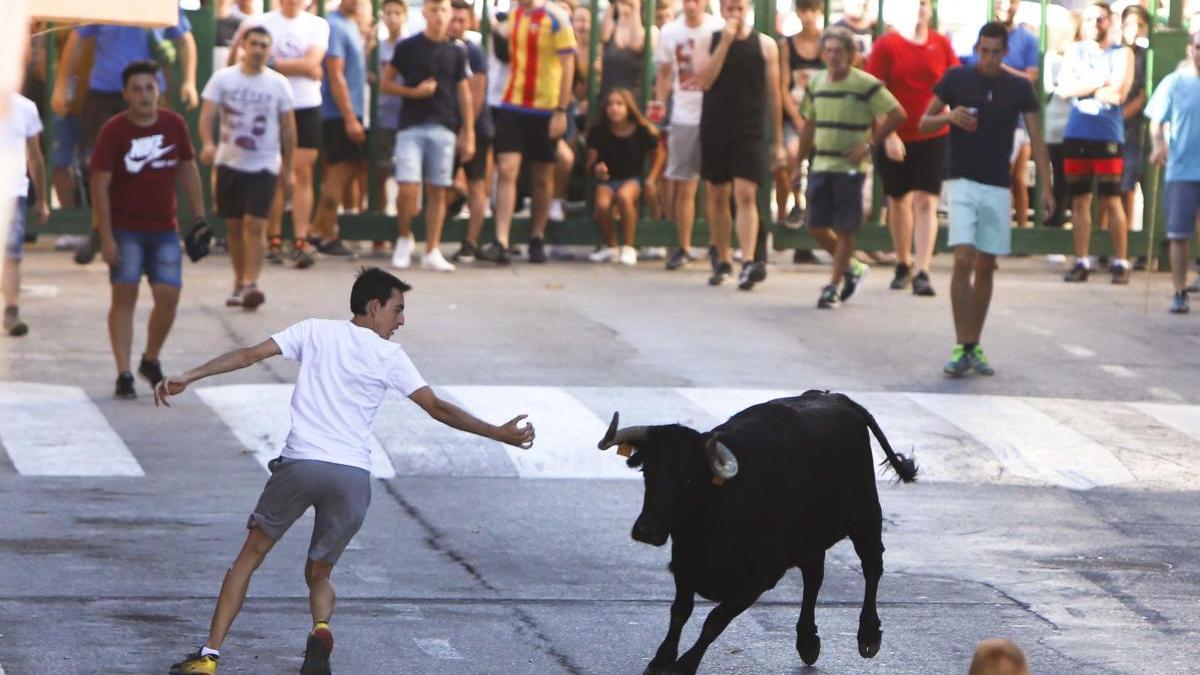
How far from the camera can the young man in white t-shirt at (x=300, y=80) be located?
16.1m

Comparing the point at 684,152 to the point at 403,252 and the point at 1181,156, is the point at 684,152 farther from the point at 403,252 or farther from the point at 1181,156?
the point at 1181,156

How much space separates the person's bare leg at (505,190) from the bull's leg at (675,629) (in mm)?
11204

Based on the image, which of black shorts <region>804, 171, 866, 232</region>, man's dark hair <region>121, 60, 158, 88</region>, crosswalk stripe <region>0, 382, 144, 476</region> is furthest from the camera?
black shorts <region>804, 171, 866, 232</region>

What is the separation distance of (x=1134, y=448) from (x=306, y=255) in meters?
8.07

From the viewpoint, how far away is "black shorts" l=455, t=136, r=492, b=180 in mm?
17188

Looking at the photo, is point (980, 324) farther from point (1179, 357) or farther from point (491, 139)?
point (491, 139)

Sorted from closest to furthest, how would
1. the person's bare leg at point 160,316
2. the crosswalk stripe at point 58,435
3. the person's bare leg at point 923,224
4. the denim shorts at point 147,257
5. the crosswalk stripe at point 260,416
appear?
the crosswalk stripe at point 58,435
the crosswalk stripe at point 260,416
the denim shorts at point 147,257
the person's bare leg at point 160,316
the person's bare leg at point 923,224

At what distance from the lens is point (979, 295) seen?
40.7 ft

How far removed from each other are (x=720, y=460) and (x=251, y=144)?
9275 millimetres

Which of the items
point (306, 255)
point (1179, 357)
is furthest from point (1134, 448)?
point (306, 255)

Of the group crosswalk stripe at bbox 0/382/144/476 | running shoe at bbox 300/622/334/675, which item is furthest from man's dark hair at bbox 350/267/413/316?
crosswalk stripe at bbox 0/382/144/476

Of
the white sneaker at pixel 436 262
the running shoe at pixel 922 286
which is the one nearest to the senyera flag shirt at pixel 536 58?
the white sneaker at pixel 436 262

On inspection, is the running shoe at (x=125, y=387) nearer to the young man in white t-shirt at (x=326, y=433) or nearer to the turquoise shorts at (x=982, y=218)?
the turquoise shorts at (x=982, y=218)

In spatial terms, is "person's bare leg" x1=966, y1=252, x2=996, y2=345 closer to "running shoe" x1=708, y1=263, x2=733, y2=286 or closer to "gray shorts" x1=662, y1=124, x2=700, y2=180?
"running shoe" x1=708, y1=263, x2=733, y2=286
